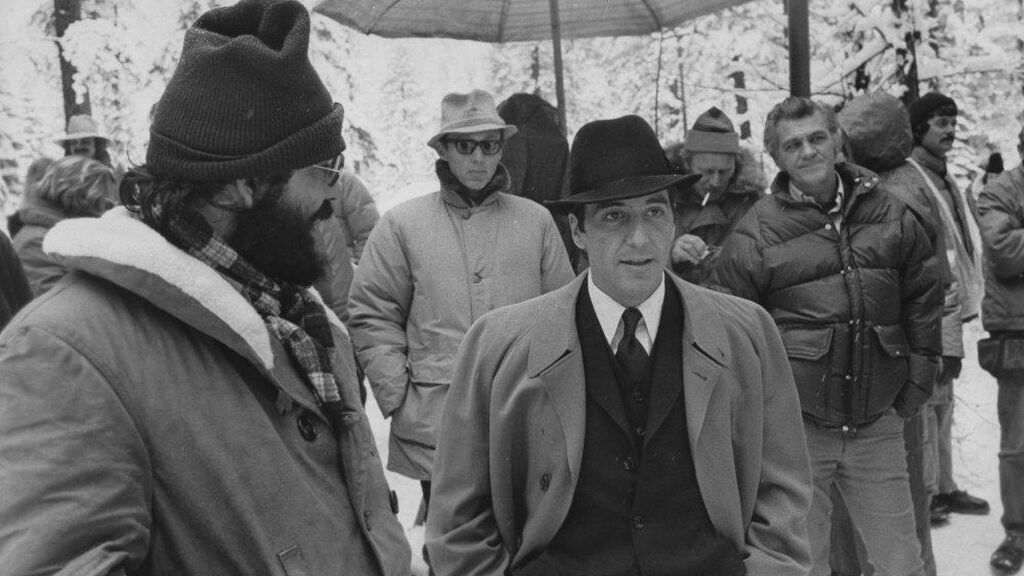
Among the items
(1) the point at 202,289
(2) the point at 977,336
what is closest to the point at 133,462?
(1) the point at 202,289

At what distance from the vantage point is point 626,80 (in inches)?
891

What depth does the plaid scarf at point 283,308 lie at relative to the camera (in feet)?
6.46

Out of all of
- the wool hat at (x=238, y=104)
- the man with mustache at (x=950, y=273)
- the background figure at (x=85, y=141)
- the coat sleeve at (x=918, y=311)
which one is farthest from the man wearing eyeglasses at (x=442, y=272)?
the background figure at (x=85, y=141)

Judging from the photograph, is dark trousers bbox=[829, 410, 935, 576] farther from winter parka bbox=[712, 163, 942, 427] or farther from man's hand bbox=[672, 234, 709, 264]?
man's hand bbox=[672, 234, 709, 264]

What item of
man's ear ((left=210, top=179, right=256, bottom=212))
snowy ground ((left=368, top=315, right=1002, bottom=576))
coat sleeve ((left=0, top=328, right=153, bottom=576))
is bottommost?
snowy ground ((left=368, top=315, right=1002, bottom=576))

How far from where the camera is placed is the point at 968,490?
24.0ft

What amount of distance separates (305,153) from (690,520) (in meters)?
1.36

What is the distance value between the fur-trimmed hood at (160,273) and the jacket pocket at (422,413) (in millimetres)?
2768

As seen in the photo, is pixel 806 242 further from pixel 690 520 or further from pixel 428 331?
pixel 690 520

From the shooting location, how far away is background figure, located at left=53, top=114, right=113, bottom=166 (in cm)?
932

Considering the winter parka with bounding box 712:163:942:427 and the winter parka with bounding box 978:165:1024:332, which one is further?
the winter parka with bounding box 978:165:1024:332

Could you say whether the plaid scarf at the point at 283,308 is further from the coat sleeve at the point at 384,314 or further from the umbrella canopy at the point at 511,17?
the umbrella canopy at the point at 511,17

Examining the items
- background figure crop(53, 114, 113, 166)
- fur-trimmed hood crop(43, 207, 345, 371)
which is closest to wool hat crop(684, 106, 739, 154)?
fur-trimmed hood crop(43, 207, 345, 371)

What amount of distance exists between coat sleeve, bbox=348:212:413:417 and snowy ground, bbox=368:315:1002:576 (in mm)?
918
